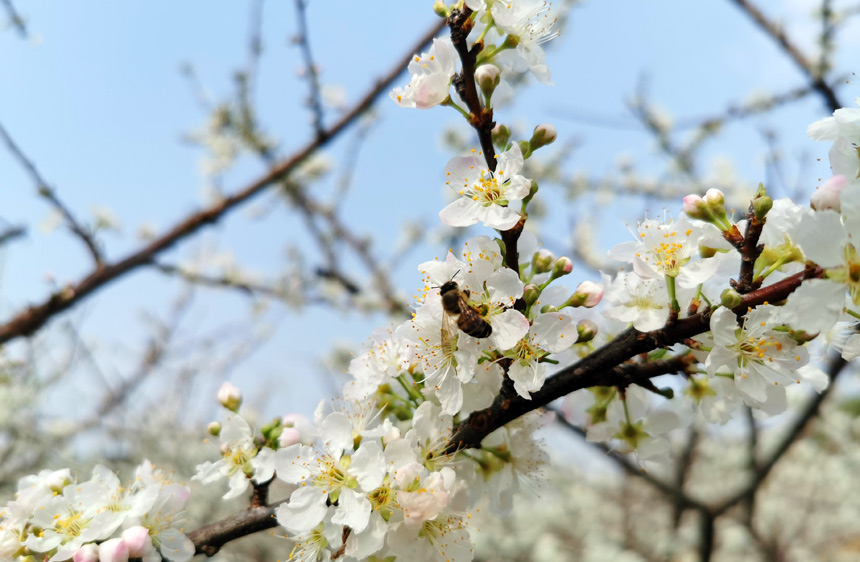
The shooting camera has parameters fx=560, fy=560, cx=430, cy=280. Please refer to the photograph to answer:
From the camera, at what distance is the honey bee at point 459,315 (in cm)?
98

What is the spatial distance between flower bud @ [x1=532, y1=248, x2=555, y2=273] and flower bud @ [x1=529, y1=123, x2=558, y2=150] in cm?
22

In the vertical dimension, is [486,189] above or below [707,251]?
above

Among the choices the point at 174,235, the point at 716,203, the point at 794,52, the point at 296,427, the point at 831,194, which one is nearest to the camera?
the point at 831,194

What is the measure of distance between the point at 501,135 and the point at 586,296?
14.6 inches

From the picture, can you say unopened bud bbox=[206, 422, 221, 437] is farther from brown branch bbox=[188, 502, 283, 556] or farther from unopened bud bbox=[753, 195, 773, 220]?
unopened bud bbox=[753, 195, 773, 220]

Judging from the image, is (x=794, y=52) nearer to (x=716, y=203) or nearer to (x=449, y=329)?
(x=716, y=203)

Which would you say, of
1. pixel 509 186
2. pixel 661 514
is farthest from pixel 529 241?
pixel 661 514

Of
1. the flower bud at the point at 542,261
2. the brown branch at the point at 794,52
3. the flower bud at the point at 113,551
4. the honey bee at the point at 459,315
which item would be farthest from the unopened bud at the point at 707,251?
the brown branch at the point at 794,52

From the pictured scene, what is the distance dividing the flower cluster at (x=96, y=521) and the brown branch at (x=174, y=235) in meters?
1.75

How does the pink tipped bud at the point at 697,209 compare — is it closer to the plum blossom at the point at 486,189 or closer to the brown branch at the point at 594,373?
the brown branch at the point at 594,373

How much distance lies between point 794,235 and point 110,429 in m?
5.15

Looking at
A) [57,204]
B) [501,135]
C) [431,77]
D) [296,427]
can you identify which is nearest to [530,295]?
[501,135]

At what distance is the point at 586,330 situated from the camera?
3.74ft

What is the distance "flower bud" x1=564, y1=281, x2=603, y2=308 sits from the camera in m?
1.15
